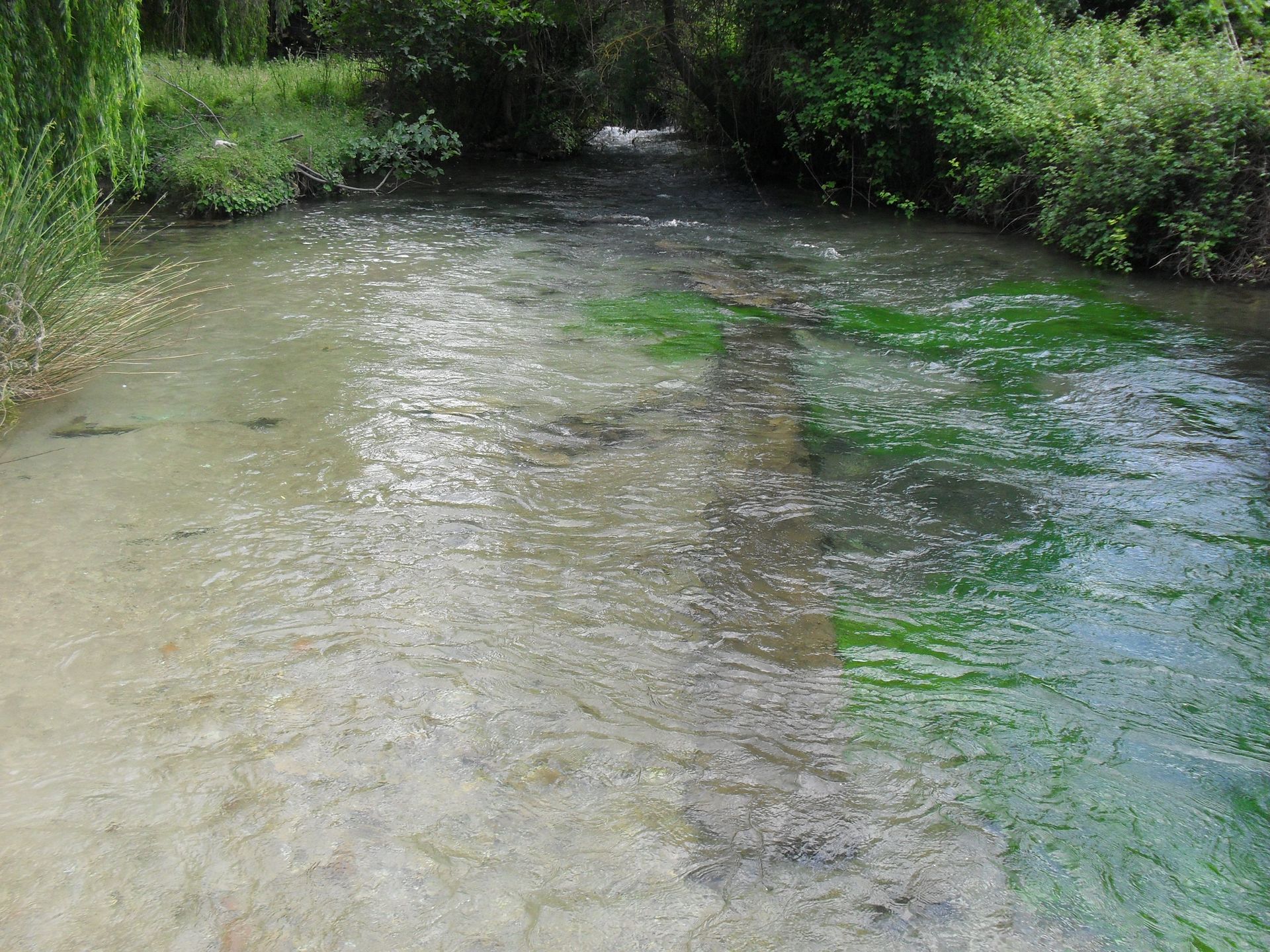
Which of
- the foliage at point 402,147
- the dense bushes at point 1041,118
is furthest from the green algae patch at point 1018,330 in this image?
the foliage at point 402,147

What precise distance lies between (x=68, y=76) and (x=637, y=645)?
19.5 ft

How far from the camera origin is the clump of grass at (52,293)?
5477 mm

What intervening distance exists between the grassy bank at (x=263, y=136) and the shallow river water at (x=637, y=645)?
5.03 metres

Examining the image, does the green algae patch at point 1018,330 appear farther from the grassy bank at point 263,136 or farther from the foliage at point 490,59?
the foliage at point 490,59

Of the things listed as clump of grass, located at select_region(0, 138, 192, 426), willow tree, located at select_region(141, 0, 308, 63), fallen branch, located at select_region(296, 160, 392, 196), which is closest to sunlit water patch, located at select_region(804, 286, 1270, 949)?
clump of grass, located at select_region(0, 138, 192, 426)

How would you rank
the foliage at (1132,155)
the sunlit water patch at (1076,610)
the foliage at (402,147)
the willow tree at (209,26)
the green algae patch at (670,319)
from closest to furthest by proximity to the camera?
1. the sunlit water patch at (1076,610)
2. the green algae patch at (670,319)
3. the foliage at (1132,155)
4. the foliage at (402,147)
5. the willow tree at (209,26)

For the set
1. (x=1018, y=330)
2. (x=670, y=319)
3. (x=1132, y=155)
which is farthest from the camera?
(x=1132, y=155)

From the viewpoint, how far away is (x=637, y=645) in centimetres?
387

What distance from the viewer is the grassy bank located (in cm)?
1171

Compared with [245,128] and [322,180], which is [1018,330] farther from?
[245,128]

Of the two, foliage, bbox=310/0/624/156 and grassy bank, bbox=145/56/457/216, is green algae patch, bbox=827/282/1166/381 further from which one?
foliage, bbox=310/0/624/156

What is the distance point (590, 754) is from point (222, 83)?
1567 centimetres

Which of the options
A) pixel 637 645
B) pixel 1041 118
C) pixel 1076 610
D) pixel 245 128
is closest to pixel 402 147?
pixel 245 128

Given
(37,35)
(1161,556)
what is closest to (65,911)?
(1161,556)
